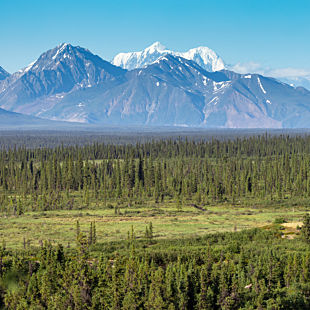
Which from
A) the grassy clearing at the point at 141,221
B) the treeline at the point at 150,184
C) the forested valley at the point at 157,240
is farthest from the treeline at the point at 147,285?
the treeline at the point at 150,184

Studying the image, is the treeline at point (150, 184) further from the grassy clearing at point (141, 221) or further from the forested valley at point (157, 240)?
the grassy clearing at point (141, 221)

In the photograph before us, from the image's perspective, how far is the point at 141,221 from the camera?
352ft

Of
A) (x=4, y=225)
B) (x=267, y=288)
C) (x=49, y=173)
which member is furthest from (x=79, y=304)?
(x=49, y=173)

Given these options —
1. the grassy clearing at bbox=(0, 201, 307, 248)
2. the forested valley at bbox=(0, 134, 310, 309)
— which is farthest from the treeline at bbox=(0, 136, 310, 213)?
the grassy clearing at bbox=(0, 201, 307, 248)

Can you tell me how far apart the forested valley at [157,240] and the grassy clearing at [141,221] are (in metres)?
0.23

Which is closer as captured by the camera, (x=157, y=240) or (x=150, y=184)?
(x=157, y=240)

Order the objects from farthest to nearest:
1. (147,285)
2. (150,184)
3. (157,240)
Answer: (150,184)
(157,240)
(147,285)

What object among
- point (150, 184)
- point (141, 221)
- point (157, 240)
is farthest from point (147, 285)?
point (150, 184)

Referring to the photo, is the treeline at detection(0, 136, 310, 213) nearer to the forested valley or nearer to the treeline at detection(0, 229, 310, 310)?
the forested valley

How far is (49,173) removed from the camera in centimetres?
17512

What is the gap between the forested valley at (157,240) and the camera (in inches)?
1788

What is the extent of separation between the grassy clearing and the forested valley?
9.1 inches

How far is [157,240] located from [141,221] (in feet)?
89.0

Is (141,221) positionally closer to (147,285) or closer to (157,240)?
(157,240)
